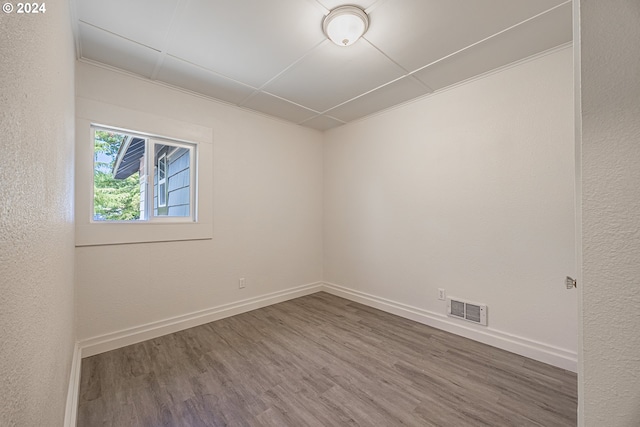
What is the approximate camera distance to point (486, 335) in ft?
7.74

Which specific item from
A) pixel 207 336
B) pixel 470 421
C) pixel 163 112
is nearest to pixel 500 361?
pixel 470 421

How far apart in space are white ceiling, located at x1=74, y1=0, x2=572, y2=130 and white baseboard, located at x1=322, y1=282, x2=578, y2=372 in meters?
2.42

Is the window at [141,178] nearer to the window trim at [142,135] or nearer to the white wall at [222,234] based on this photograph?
the window trim at [142,135]

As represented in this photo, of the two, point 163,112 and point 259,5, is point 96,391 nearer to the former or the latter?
point 163,112

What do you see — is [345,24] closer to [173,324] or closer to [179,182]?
[179,182]

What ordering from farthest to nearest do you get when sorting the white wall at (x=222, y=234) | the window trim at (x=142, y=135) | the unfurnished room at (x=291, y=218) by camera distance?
the white wall at (x=222, y=234), the window trim at (x=142, y=135), the unfurnished room at (x=291, y=218)

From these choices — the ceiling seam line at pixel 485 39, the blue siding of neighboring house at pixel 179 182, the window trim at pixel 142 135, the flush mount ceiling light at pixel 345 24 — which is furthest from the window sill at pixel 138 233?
the ceiling seam line at pixel 485 39

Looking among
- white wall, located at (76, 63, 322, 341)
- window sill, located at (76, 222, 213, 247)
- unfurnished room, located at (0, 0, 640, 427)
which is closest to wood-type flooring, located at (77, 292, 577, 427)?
unfurnished room, located at (0, 0, 640, 427)

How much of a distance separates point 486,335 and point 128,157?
12.7ft

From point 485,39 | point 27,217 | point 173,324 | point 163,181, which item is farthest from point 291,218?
point 27,217

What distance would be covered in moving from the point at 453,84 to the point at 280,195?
2.39 m

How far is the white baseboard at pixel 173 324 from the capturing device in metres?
2.17

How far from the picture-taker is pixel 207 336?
2494mm

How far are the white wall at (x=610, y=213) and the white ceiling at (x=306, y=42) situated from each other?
1.35 meters
